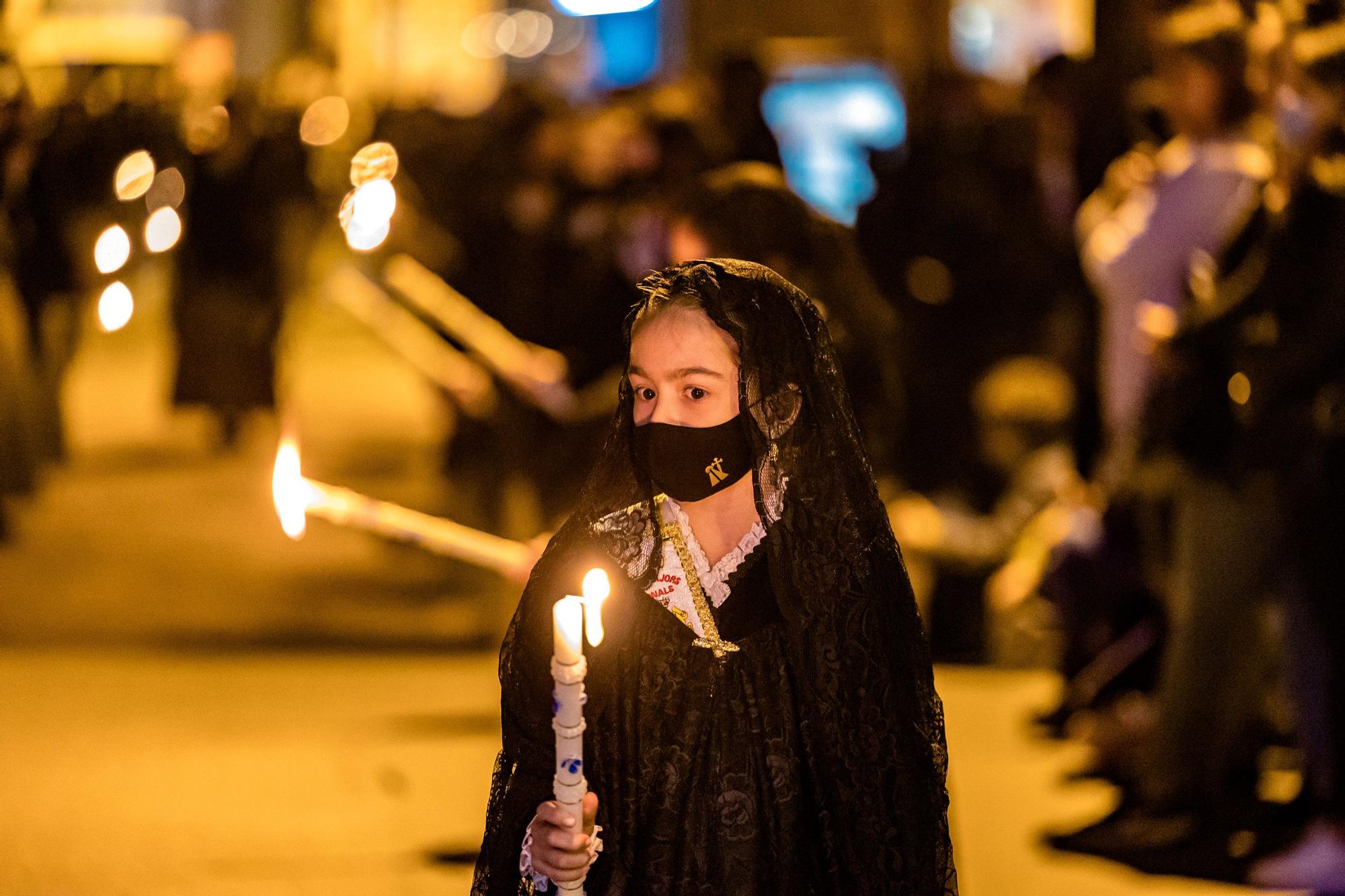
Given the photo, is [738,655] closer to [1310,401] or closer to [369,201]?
[369,201]

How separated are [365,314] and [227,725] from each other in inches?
63.6

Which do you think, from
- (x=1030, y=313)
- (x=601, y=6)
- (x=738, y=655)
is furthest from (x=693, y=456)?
(x=601, y=6)

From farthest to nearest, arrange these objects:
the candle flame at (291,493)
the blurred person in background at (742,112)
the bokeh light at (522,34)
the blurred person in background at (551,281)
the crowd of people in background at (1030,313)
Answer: the bokeh light at (522,34) → the blurred person in background at (742,112) → the blurred person in background at (551,281) → the crowd of people in background at (1030,313) → the candle flame at (291,493)

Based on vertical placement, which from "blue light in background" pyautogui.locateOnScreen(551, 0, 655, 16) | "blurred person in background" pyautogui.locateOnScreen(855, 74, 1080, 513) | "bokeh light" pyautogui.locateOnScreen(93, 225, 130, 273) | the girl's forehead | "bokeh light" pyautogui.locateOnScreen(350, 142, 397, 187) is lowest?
the girl's forehead

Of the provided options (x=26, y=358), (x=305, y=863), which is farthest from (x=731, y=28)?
(x=305, y=863)

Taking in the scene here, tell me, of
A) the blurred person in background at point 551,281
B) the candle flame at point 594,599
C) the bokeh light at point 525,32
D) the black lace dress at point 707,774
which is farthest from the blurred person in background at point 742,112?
the bokeh light at point 525,32

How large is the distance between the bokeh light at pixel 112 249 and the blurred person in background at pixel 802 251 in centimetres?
242

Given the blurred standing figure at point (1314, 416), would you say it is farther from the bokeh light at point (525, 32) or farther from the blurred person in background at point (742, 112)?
the bokeh light at point (525, 32)

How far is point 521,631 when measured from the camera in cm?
273

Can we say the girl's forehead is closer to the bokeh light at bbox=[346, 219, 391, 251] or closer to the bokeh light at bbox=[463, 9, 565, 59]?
the bokeh light at bbox=[346, 219, 391, 251]

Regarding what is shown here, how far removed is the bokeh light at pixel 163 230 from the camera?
955cm

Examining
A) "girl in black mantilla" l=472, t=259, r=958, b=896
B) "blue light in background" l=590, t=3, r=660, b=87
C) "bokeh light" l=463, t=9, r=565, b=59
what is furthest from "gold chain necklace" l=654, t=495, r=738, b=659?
"bokeh light" l=463, t=9, r=565, b=59

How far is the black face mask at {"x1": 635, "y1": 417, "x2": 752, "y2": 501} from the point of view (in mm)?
2740

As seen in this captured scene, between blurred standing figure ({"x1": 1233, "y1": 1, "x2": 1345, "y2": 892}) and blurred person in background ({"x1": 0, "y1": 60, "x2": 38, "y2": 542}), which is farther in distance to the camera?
blurred person in background ({"x1": 0, "y1": 60, "x2": 38, "y2": 542})
